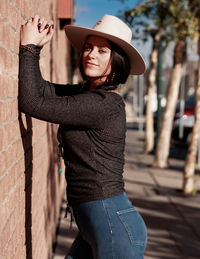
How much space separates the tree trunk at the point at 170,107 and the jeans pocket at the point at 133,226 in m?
8.33

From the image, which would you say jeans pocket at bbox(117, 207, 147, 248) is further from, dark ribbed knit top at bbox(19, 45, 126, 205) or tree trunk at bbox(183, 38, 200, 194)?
tree trunk at bbox(183, 38, 200, 194)

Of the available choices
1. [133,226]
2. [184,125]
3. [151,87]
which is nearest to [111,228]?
[133,226]

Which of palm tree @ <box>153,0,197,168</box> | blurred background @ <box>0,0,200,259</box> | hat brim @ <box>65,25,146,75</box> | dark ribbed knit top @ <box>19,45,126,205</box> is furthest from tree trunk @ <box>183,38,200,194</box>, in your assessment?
dark ribbed knit top @ <box>19,45,126,205</box>

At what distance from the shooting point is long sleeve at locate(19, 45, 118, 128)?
194 centimetres

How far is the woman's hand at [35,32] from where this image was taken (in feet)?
6.71

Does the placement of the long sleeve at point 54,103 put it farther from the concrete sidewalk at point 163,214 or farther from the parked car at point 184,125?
the parked car at point 184,125

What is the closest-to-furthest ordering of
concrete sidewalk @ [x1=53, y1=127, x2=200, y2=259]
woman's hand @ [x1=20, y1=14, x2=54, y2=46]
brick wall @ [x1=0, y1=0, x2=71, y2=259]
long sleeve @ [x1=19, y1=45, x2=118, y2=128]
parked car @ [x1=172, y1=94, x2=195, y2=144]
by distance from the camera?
brick wall @ [x1=0, y1=0, x2=71, y2=259]
long sleeve @ [x1=19, y1=45, x2=118, y2=128]
woman's hand @ [x1=20, y1=14, x2=54, y2=46]
concrete sidewalk @ [x1=53, y1=127, x2=200, y2=259]
parked car @ [x1=172, y1=94, x2=195, y2=144]

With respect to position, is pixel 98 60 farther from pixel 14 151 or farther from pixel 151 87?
pixel 151 87

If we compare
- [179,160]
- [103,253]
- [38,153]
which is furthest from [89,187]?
[179,160]

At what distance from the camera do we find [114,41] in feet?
7.56

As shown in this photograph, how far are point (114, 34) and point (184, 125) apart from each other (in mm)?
11885

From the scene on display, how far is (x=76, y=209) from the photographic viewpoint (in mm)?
2189

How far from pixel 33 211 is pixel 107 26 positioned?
4.50ft

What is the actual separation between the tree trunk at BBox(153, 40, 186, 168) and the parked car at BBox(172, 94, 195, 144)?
2609mm
